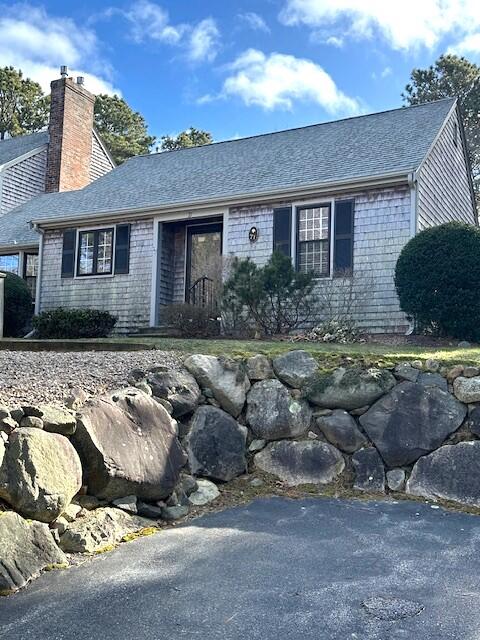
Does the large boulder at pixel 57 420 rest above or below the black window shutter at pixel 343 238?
below

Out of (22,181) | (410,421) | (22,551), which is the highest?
(22,181)

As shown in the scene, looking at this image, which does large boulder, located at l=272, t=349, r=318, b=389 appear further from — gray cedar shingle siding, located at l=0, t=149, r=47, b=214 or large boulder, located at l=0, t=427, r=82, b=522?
gray cedar shingle siding, located at l=0, t=149, r=47, b=214

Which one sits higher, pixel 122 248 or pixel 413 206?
pixel 413 206

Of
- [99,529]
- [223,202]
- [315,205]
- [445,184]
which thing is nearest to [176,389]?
[99,529]

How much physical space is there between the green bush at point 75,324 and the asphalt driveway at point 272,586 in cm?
841

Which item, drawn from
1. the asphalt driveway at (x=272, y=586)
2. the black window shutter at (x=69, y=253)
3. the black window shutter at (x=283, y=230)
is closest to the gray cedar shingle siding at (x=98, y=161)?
the black window shutter at (x=69, y=253)

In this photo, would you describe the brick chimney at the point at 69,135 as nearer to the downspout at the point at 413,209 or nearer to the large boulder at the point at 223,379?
the downspout at the point at 413,209

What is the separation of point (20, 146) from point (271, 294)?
54.0ft

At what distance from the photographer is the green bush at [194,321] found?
36.7 feet

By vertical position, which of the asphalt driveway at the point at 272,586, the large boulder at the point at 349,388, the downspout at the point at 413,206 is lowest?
the asphalt driveway at the point at 272,586

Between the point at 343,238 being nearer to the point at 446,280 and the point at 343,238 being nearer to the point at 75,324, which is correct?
the point at 446,280

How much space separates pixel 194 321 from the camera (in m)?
11.2

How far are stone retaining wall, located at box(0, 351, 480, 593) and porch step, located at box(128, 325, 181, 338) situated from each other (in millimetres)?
5376

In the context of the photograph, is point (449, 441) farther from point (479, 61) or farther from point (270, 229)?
point (479, 61)
